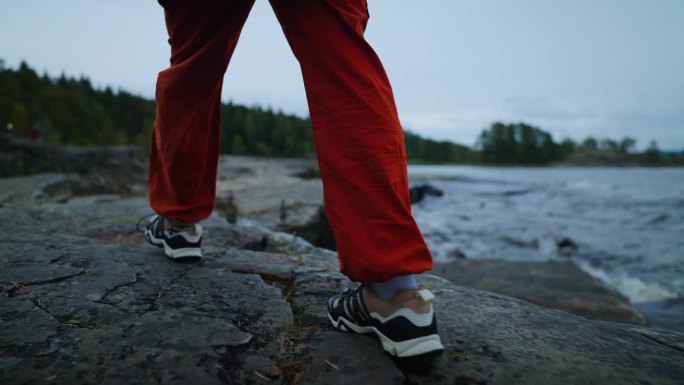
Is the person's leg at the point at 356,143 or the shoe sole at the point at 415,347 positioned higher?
the person's leg at the point at 356,143

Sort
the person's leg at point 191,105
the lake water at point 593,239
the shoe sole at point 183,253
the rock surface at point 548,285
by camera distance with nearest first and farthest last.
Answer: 1. the person's leg at point 191,105
2. the shoe sole at point 183,253
3. the rock surface at point 548,285
4. the lake water at point 593,239

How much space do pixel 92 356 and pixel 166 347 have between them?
0.16m

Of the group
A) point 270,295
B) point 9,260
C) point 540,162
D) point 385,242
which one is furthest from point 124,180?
point 540,162

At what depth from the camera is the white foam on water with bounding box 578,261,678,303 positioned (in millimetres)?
3454

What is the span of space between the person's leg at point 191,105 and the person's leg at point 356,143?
337 mm

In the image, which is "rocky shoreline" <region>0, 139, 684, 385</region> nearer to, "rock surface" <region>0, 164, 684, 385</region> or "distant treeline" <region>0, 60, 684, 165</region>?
"rock surface" <region>0, 164, 684, 385</region>

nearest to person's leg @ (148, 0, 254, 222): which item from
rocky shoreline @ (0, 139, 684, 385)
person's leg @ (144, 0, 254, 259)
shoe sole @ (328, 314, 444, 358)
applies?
person's leg @ (144, 0, 254, 259)

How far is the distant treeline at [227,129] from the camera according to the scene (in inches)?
1163

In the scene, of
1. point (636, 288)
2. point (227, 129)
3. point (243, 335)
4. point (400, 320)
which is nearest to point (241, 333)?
point (243, 335)

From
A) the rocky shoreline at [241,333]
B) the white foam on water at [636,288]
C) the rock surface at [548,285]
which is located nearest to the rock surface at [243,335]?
the rocky shoreline at [241,333]

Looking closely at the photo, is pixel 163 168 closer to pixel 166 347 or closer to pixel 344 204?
pixel 166 347

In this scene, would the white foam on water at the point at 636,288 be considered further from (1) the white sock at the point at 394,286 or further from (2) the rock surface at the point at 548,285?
(1) the white sock at the point at 394,286

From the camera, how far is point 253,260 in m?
1.77

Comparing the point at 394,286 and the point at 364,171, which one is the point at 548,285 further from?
the point at 364,171
